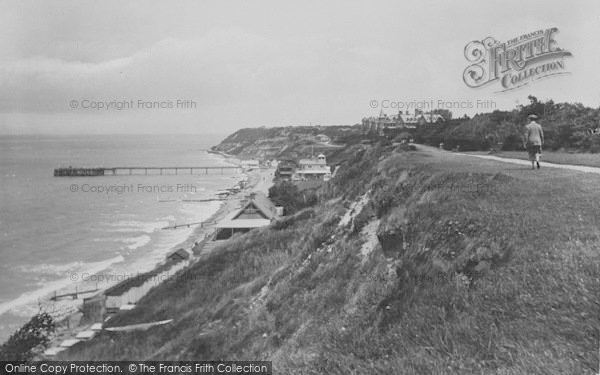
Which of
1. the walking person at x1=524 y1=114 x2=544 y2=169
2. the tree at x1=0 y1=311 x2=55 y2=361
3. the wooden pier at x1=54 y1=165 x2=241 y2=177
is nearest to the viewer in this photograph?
the walking person at x1=524 y1=114 x2=544 y2=169

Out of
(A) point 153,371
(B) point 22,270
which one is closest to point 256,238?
(A) point 153,371

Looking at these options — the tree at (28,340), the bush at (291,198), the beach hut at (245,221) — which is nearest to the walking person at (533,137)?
the tree at (28,340)

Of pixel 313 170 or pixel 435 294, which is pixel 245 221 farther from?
pixel 313 170

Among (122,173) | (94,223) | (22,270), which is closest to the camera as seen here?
(22,270)

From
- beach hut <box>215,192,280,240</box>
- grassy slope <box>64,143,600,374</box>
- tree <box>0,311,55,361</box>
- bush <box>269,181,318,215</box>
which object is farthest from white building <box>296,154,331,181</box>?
grassy slope <box>64,143,600,374</box>

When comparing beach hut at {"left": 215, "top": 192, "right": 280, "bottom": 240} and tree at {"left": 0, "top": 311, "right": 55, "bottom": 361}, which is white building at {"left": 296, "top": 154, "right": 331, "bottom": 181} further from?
tree at {"left": 0, "top": 311, "right": 55, "bottom": 361}

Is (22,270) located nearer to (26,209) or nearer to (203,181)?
(26,209)
